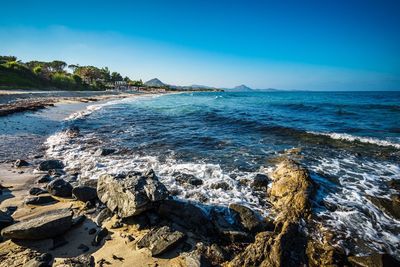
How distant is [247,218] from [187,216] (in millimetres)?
1681

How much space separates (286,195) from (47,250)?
263 inches

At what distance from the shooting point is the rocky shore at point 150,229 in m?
4.70

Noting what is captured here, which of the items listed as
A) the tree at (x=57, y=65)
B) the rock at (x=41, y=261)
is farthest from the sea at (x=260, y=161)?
the tree at (x=57, y=65)

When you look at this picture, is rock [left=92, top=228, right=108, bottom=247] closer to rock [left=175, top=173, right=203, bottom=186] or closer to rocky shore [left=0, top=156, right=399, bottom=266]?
rocky shore [left=0, top=156, right=399, bottom=266]

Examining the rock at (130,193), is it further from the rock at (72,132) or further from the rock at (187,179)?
the rock at (72,132)

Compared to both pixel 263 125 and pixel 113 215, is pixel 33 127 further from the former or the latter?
pixel 263 125

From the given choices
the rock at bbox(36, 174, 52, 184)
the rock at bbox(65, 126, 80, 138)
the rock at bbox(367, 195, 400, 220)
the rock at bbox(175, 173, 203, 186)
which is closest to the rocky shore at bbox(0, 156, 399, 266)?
the rock at bbox(36, 174, 52, 184)

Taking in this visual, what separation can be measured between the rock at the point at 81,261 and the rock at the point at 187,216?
2063 millimetres

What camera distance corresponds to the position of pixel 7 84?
54219mm

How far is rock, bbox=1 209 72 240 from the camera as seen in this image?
508cm

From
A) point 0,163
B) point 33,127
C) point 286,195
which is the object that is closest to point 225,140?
point 286,195

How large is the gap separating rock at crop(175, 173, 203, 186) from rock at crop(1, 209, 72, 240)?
4081 mm

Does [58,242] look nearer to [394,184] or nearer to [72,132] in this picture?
[394,184]

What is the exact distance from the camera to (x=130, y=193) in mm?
6094
